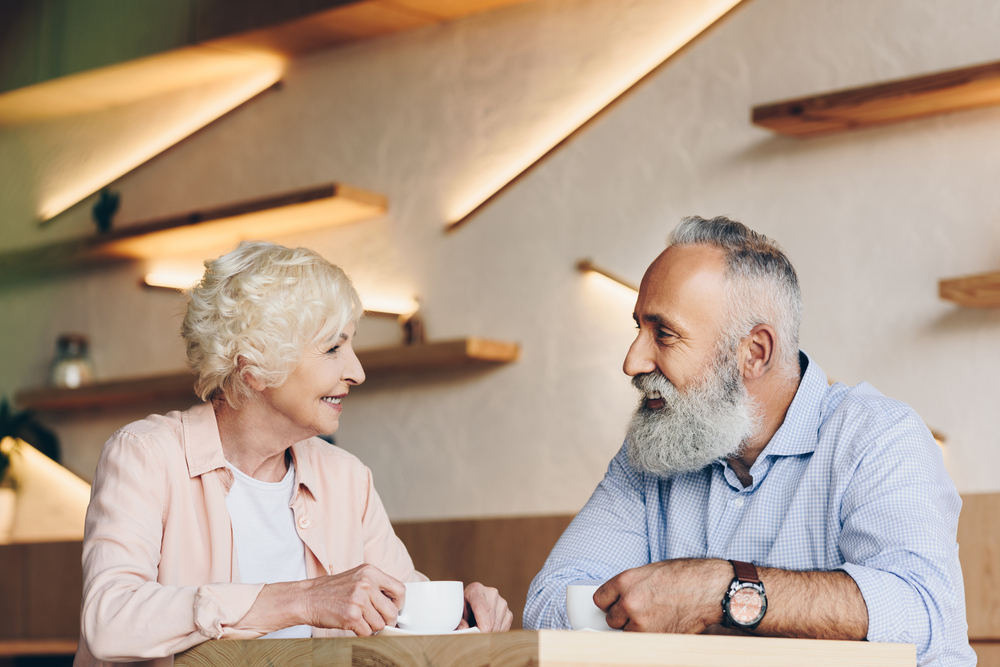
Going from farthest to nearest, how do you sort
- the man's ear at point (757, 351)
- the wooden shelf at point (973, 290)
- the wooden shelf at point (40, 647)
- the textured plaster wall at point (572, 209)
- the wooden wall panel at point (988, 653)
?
the wooden shelf at point (40, 647) → the textured plaster wall at point (572, 209) → the wooden shelf at point (973, 290) → the wooden wall panel at point (988, 653) → the man's ear at point (757, 351)

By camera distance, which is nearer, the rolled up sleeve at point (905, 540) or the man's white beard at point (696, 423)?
the rolled up sleeve at point (905, 540)

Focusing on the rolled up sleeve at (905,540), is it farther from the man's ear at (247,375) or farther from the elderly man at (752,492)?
the man's ear at (247,375)

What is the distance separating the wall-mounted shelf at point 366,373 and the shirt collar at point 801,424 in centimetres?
184

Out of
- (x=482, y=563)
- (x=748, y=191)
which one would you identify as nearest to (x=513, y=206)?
(x=748, y=191)

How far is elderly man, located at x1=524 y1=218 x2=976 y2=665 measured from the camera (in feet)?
3.83

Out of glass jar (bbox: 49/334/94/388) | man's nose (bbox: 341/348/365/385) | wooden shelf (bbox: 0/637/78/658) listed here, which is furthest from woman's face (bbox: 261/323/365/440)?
glass jar (bbox: 49/334/94/388)

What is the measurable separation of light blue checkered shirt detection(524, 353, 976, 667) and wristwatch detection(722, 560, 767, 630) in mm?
121

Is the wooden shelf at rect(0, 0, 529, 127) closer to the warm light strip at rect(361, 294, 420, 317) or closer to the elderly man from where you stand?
the warm light strip at rect(361, 294, 420, 317)

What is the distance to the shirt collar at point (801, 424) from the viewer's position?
148 cm

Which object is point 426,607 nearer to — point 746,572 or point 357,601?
point 357,601

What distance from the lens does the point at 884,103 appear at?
259cm

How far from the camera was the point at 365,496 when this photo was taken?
72.5 inches

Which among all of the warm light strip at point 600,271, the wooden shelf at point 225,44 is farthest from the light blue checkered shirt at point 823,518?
the wooden shelf at point 225,44

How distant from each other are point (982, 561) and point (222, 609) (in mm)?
1708
